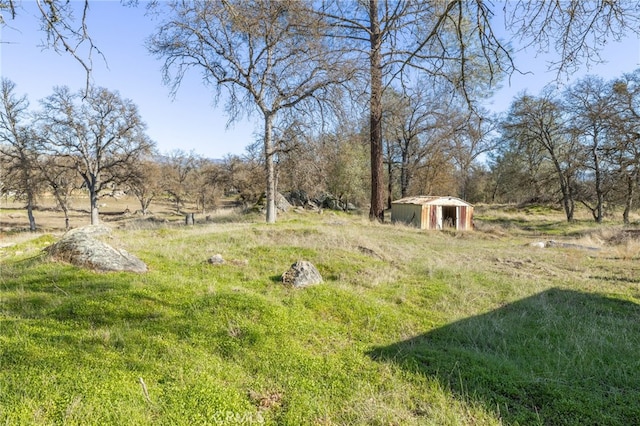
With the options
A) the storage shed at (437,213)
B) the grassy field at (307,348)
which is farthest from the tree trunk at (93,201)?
the storage shed at (437,213)

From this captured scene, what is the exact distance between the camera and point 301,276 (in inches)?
227

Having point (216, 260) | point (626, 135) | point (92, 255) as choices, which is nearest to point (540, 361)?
point (216, 260)

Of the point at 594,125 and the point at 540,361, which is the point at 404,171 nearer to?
the point at 594,125

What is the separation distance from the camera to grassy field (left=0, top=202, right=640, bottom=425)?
2.69 m

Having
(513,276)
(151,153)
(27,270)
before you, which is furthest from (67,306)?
(151,153)

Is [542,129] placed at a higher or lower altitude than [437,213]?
higher

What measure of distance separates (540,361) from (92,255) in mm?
6858

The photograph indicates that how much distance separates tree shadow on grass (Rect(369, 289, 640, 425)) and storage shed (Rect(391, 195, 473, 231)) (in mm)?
13637

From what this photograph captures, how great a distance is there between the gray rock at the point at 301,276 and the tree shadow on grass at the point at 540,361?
2.11 metres

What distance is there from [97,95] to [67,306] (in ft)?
68.0

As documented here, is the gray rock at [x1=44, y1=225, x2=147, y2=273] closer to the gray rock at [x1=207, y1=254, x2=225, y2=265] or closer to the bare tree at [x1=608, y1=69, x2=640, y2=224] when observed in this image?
the gray rock at [x1=207, y1=254, x2=225, y2=265]

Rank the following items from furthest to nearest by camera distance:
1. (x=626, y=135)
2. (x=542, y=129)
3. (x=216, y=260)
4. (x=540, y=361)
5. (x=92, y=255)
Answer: (x=542, y=129), (x=626, y=135), (x=216, y=260), (x=92, y=255), (x=540, y=361)

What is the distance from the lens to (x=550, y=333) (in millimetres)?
4562

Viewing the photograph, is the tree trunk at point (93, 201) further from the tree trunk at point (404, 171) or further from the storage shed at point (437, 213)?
the tree trunk at point (404, 171)
